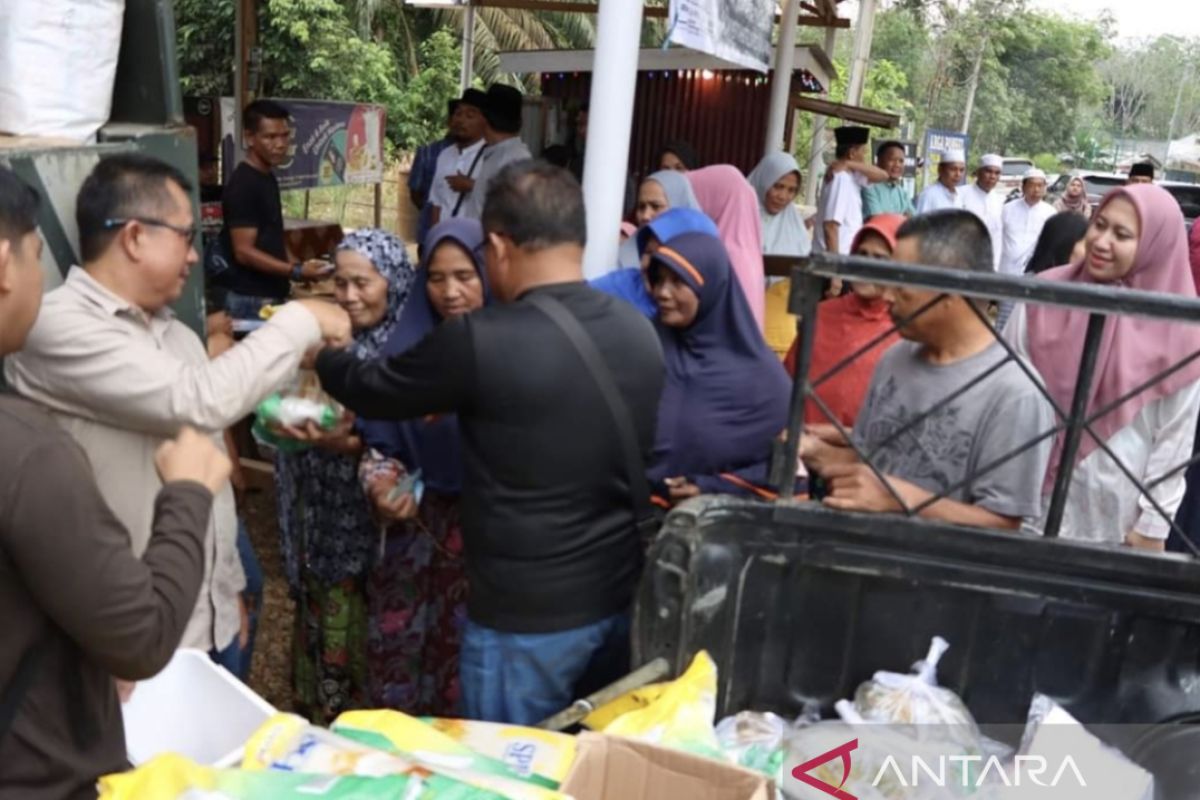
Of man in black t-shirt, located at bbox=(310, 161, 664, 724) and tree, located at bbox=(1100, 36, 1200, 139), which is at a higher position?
tree, located at bbox=(1100, 36, 1200, 139)

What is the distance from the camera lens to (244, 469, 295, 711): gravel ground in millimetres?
3557

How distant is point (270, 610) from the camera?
402 centimetres

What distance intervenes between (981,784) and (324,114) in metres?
6.58

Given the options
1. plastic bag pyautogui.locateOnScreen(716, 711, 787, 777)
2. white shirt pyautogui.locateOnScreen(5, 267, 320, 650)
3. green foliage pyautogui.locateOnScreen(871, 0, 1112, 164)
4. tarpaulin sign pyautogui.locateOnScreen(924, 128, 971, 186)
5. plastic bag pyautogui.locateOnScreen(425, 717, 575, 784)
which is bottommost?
plastic bag pyautogui.locateOnScreen(716, 711, 787, 777)

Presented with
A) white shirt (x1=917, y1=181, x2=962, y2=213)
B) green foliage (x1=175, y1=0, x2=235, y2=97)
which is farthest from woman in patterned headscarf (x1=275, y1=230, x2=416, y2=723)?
green foliage (x1=175, y1=0, x2=235, y2=97)

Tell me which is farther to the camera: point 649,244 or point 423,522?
point 649,244

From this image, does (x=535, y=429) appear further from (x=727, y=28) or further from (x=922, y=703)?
(x=727, y=28)

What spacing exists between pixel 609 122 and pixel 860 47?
11.9m

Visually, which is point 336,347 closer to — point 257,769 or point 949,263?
point 257,769

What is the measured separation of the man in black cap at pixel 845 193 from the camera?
23.5 feet

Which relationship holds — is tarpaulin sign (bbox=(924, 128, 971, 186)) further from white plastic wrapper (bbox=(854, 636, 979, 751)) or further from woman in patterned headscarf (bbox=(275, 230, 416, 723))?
white plastic wrapper (bbox=(854, 636, 979, 751))

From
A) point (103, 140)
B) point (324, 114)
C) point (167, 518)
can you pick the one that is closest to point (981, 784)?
point (167, 518)

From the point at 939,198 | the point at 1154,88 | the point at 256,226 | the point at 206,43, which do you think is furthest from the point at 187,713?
the point at 1154,88

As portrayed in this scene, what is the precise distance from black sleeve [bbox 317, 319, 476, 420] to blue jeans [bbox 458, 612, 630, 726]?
0.51 m
